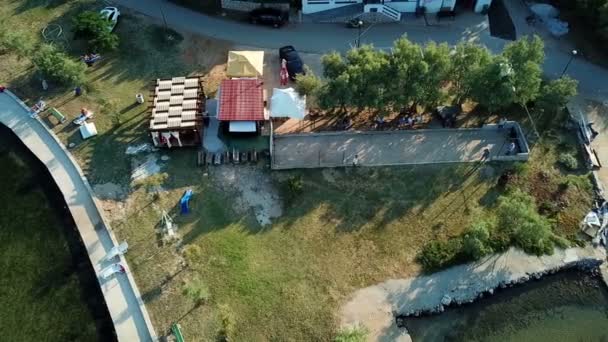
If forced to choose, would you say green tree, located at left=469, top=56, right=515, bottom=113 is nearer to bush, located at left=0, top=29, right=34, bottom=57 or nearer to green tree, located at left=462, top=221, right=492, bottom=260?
green tree, located at left=462, top=221, right=492, bottom=260

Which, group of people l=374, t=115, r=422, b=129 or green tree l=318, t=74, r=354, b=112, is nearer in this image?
green tree l=318, t=74, r=354, b=112

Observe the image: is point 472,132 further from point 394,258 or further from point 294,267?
point 294,267

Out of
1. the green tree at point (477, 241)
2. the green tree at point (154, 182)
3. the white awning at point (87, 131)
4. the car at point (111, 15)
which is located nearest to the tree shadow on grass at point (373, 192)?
the green tree at point (477, 241)

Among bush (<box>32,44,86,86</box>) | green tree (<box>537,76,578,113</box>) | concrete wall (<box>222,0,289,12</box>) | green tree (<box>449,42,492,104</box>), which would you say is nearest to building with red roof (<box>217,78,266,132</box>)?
concrete wall (<box>222,0,289,12</box>)

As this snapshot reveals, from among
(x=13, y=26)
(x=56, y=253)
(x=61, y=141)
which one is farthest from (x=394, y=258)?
(x=13, y=26)

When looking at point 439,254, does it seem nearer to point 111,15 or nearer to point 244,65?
point 244,65

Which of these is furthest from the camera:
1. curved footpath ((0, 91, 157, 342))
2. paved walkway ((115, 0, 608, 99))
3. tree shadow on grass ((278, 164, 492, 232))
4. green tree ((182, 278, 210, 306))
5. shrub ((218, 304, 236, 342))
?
paved walkway ((115, 0, 608, 99))
